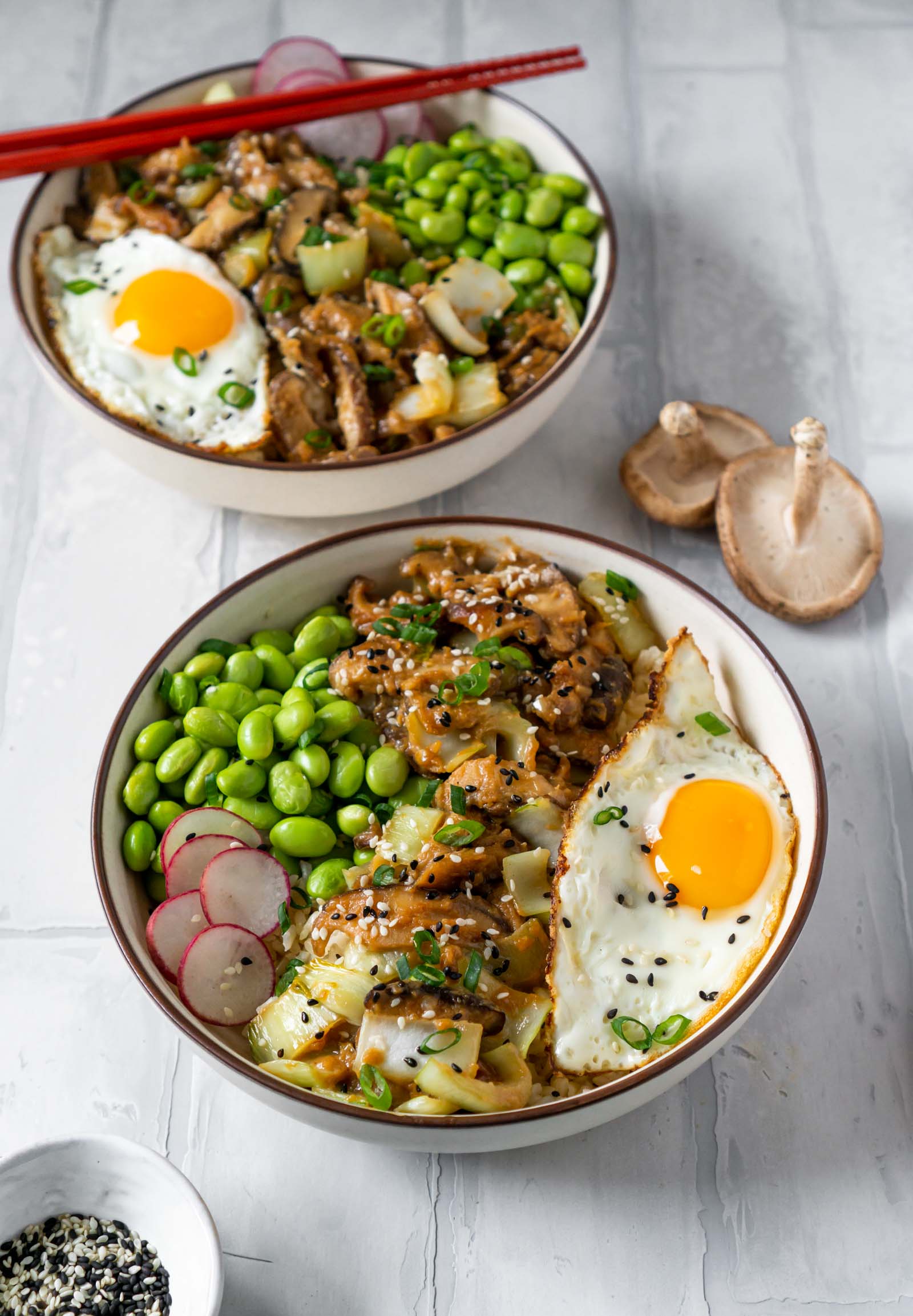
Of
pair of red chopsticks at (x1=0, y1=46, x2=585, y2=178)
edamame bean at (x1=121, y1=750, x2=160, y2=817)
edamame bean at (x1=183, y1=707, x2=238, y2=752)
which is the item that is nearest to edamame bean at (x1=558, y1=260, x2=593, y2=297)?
pair of red chopsticks at (x1=0, y1=46, x2=585, y2=178)

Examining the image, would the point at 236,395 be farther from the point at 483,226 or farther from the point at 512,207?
the point at 512,207

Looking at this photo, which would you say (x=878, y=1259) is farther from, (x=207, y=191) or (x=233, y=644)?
(x=207, y=191)

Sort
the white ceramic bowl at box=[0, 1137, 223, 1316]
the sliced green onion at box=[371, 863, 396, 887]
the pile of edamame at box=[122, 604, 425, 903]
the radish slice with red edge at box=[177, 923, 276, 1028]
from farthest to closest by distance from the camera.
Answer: the pile of edamame at box=[122, 604, 425, 903], the sliced green onion at box=[371, 863, 396, 887], the radish slice with red edge at box=[177, 923, 276, 1028], the white ceramic bowl at box=[0, 1137, 223, 1316]

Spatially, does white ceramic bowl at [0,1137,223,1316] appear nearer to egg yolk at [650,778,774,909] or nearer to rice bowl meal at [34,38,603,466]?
egg yolk at [650,778,774,909]

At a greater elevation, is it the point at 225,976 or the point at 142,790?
the point at 142,790

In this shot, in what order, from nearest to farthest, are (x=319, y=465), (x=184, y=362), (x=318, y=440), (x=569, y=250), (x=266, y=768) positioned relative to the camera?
(x=266, y=768) < (x=319, y=465) < (x=318, y=440) < (x=184, y=362) < (x=569, y=250)

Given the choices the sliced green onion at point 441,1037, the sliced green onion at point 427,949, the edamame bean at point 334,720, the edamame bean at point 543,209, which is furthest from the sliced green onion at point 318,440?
the sliced green onion at point 441,1037

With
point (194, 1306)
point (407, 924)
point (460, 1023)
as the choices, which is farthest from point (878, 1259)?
point (194, 1306)

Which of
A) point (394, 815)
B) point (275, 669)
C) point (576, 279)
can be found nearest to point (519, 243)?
point (576, 279)

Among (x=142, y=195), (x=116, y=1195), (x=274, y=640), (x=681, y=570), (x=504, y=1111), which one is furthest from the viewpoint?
(x=142, y=195)
